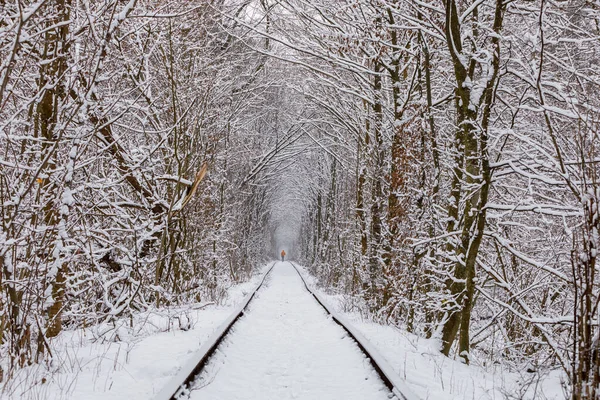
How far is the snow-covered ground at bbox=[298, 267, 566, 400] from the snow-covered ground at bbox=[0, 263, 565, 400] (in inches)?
0.7

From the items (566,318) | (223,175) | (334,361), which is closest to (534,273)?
(566,318)

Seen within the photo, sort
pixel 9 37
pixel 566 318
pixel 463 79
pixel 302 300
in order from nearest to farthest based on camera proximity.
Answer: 1. pixel 566 318
2. pixel 9 37
3. pixel 463 79
4. pixel 302 300

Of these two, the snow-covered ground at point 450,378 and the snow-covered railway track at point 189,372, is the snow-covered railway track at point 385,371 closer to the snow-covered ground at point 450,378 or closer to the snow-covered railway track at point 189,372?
the snow-covered ground at point 450,378

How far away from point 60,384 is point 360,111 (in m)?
9.64

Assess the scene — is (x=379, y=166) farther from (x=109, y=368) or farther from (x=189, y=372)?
(x=109, y=368)

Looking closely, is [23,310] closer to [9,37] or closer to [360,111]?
[9,37]

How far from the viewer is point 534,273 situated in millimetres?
7508

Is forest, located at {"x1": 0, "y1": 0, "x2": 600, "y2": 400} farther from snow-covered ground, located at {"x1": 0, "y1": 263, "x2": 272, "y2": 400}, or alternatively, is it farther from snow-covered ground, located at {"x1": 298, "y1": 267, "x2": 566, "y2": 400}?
snow-covered ground, located at {"x1": 298, "y1": 267, "x2": 566, "y2": 400}

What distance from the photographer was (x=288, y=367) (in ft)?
18.1

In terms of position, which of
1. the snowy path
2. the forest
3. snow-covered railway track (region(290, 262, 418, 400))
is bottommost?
the snowy path

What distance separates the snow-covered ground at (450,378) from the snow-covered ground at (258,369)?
0.02 m

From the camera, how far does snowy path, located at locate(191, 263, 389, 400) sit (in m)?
4.45

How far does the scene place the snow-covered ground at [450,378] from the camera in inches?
177

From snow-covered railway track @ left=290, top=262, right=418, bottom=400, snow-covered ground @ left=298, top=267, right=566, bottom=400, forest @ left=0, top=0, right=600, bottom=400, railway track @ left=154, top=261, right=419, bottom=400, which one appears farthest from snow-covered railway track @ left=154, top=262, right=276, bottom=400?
snow-covered ground @ left=298, top=267, right=566, bottom=400
